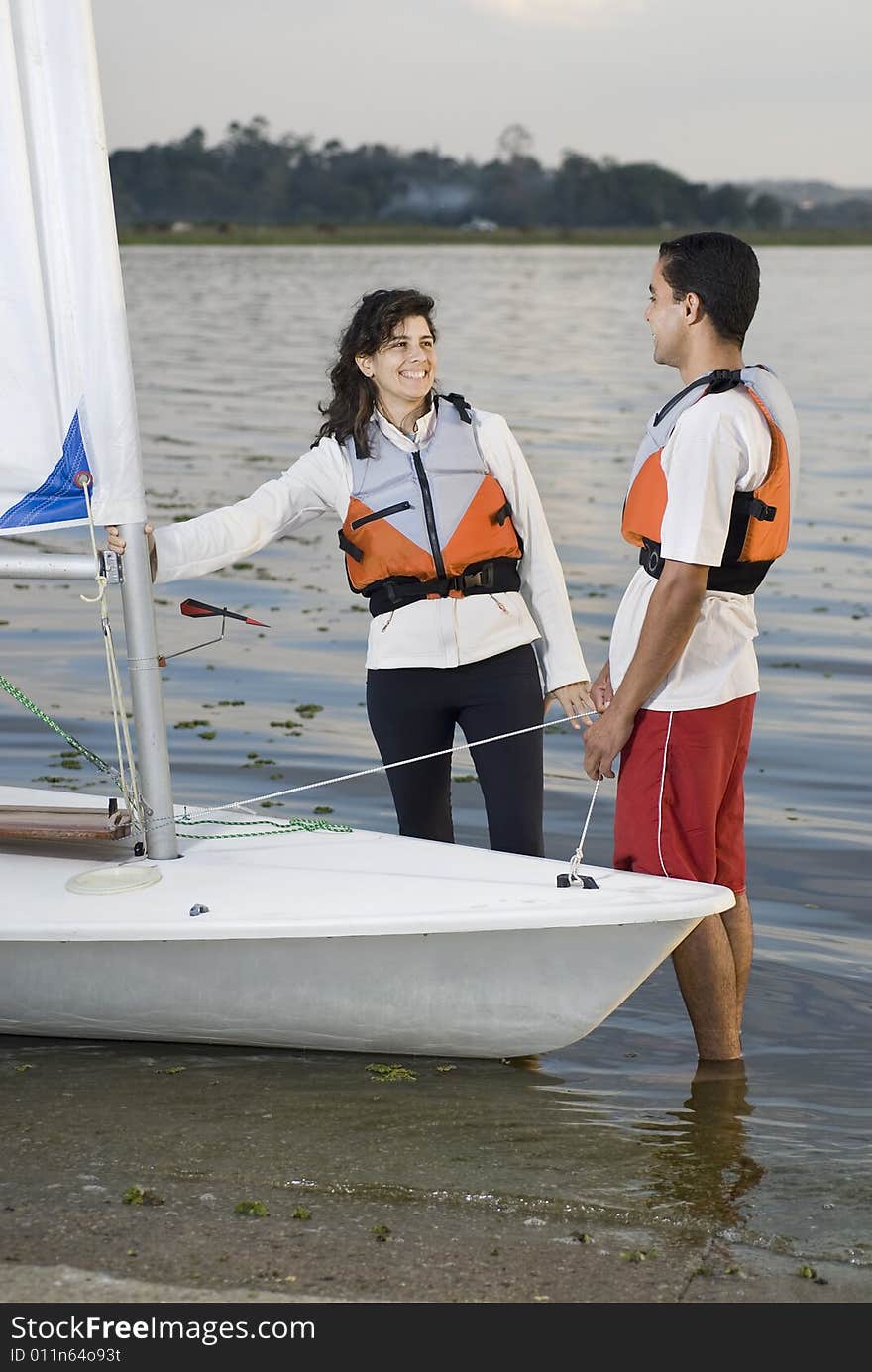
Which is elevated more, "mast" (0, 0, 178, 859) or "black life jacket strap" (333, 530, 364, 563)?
"mast" (0, 0, 178, 859)

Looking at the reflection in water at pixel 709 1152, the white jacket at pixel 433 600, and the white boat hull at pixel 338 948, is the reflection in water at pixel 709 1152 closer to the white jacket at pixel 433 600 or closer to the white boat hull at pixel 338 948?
the white boat hull at pixel 338 948

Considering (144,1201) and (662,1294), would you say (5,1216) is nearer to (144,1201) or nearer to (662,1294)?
(144,1201)

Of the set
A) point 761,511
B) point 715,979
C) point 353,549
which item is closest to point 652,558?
point 761,511

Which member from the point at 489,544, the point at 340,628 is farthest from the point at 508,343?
the point at 489,544

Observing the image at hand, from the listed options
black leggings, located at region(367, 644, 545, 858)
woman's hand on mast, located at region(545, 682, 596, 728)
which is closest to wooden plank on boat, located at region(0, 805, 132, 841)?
black leggings, located at region(367, 644, 545, 858)

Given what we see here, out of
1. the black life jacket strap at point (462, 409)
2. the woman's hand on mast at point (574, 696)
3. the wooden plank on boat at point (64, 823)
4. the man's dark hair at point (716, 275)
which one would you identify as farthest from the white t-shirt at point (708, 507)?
the wooden plank on boat at point (64, 823)

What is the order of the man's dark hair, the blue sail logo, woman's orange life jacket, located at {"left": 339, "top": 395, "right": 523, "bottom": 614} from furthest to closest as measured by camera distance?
woman's orange life jacket, located at {"left": 339, "top": 395, "right": 523, "bottom": 614} < the blue sail logo < the man's dark hair

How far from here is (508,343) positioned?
33.3 m

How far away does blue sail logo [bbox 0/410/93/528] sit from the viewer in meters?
4.04

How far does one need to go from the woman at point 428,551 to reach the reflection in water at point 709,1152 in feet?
2.45

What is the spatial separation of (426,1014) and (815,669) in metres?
5.39

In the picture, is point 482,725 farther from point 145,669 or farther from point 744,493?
point 744,493

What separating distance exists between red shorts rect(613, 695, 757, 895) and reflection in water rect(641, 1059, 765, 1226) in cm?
61

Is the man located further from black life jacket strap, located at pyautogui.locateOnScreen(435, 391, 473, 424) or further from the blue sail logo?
the blue sail logo
